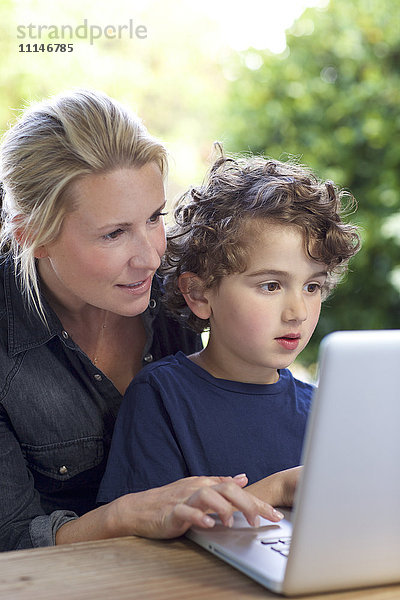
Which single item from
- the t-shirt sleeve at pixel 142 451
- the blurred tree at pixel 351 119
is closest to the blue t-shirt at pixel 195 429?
the t-shirt sleeve at pixel 142 451

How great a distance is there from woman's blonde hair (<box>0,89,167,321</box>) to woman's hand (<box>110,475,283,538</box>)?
598 millimetres

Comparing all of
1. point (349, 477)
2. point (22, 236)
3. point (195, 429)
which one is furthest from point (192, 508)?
point (22, 236)

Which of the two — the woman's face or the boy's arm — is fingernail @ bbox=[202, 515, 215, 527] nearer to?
the boy's arm

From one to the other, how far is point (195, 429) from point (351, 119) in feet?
9.33

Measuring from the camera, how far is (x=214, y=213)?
1.56m

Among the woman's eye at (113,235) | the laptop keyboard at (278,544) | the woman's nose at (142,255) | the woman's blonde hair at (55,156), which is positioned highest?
the woman's blonde hair at (55,156)

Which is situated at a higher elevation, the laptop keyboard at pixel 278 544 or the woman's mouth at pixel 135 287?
the woman's mouth at pixel 135 287

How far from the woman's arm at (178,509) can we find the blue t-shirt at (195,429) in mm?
169

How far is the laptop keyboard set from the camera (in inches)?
37.6

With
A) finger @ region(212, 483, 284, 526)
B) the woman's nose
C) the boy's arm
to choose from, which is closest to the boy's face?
the woman's nose

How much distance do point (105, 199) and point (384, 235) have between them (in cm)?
256

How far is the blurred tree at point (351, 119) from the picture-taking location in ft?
12.6

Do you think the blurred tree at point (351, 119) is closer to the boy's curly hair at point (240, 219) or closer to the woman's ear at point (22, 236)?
the boy's curly hair at point (240, 219)

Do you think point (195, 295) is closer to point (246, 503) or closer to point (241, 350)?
point (241, 350)
